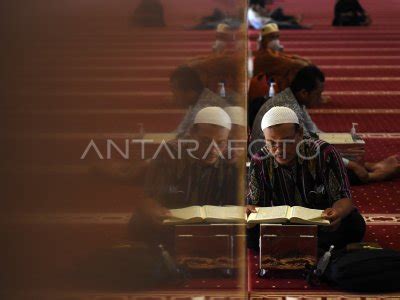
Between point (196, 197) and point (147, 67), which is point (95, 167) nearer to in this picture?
point (147, 67)

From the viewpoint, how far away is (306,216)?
11.1ft

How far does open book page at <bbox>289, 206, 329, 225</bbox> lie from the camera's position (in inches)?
131

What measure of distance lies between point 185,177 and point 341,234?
3.27 m

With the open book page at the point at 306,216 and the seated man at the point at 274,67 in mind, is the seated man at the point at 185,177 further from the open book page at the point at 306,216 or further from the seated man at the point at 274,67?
the seated man at the point at 274,67

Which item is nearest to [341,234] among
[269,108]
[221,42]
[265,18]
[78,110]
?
[269,108]

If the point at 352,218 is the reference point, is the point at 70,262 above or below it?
above

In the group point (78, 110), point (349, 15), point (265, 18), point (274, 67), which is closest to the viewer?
point (78, 110)

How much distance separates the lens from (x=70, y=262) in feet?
0.57

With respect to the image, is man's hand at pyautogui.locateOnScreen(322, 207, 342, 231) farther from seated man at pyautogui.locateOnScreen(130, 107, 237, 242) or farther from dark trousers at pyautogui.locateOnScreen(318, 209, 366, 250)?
seated man at pyautogui.locateOnScreen(130, 107, 237, 242)

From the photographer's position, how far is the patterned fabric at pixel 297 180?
3.59 metres

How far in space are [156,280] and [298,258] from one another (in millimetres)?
3132

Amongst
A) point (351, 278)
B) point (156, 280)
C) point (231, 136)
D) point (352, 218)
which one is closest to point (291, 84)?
point (352, 218)

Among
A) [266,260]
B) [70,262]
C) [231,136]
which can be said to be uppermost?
[70,262]

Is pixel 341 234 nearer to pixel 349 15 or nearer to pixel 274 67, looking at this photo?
pixel 274 67
